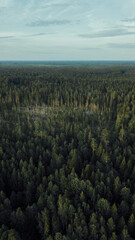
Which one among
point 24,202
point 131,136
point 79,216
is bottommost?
point 24,202

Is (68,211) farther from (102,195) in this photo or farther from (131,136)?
(131,136)

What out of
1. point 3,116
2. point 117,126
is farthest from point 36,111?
point 117,126

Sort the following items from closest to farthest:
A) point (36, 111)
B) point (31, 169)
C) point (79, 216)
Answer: point (79, 216), point (31, 169), point (36, 111)

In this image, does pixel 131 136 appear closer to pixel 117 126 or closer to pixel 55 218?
pixel 117 126

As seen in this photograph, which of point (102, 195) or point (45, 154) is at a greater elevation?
point (45, 154)

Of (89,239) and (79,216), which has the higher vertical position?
(79,216)

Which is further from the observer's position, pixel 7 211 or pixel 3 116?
pixel 3 116

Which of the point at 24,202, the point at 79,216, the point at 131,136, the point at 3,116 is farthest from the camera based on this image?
the point at 3,116

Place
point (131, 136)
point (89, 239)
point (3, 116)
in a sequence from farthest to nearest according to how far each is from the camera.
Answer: point (3, 116)
point (131, 136)
point (89, 239)

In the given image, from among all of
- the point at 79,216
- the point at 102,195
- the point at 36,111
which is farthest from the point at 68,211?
the point at 36,111
